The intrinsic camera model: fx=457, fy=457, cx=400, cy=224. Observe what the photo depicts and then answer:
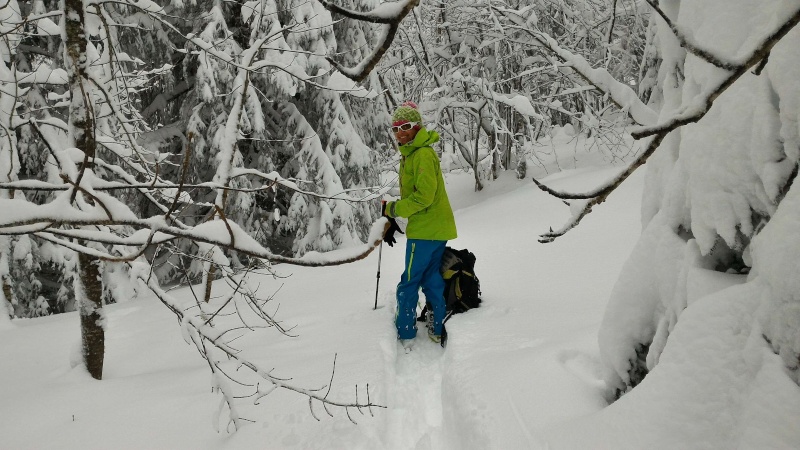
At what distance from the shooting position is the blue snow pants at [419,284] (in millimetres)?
4207

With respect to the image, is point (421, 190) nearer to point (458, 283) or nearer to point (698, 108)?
point (458, 283)

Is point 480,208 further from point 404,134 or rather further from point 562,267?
point 404,134

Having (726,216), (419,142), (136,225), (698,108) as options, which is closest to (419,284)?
(419,142)

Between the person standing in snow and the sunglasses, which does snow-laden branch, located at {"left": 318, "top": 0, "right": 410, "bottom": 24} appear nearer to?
the person standing in snow

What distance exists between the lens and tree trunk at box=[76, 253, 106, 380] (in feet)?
10.8

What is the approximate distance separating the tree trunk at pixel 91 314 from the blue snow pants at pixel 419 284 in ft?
7.82

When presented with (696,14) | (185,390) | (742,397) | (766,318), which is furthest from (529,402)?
(185,390)

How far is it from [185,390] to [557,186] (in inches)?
384

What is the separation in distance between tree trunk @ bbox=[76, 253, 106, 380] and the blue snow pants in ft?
7.82

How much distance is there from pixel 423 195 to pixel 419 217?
10.3 inches

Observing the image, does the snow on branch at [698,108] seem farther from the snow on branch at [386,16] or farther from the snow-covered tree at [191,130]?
the snow-covered tree at [191,130]

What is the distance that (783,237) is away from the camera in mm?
1461

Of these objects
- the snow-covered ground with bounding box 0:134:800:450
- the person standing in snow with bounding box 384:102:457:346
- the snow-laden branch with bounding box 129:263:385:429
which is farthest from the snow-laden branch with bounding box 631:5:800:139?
the person standing in snow with bounding box 384:102:457:346

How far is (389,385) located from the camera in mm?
3355
